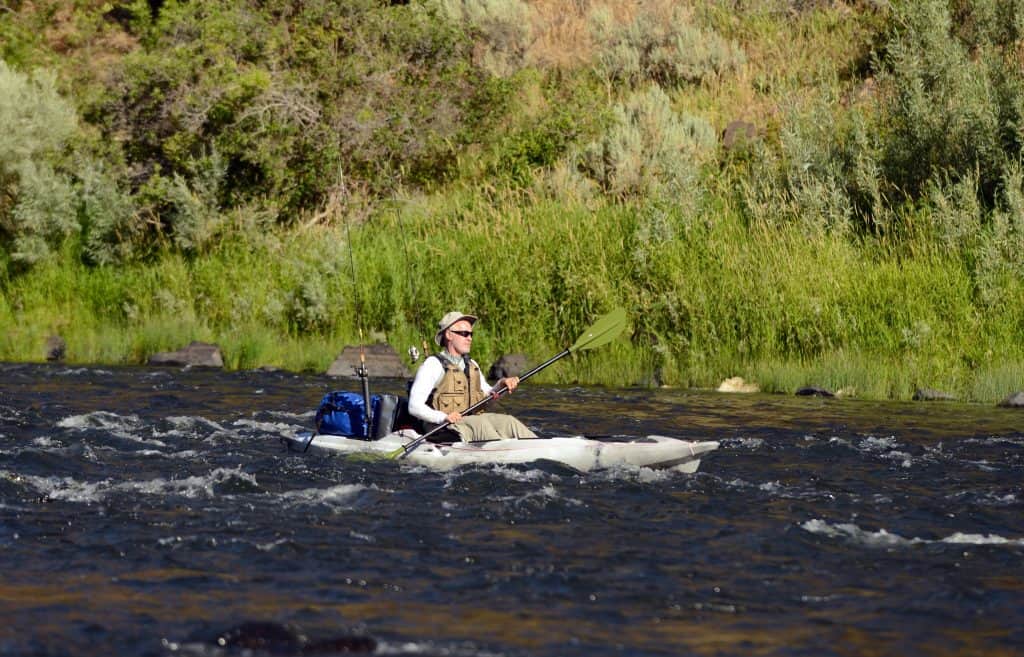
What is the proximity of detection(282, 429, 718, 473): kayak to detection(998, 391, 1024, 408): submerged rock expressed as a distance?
483 cm

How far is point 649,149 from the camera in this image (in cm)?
2091

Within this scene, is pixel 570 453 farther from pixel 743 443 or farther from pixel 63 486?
pixel 63 486

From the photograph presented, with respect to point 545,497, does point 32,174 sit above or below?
above

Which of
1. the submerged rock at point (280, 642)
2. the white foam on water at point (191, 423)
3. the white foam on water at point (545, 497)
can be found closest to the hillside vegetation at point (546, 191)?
the white foam on water at point (191, 423)

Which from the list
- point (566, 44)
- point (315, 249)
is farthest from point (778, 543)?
point (566, 44)

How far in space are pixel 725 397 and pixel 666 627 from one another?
846 cm

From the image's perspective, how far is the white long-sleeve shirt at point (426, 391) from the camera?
1013 cm

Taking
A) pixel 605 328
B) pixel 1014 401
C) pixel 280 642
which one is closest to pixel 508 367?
pixel 605 328

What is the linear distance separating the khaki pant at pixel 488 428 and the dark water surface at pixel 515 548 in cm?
80

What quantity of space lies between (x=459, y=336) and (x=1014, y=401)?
5867mm

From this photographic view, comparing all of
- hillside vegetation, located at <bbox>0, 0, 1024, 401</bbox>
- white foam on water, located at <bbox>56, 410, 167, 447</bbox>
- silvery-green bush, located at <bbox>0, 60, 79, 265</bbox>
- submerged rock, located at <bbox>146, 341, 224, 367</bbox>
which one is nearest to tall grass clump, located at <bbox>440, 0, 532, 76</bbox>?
hillside vegetation, located at <bbox>0, 0, 1024, 401</bbox>

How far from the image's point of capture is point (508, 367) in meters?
15.7

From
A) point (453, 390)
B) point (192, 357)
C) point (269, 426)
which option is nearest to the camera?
point (453, 390)

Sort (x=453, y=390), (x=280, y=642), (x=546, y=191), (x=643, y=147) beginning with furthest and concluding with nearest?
(x=643, y=147), (x=546, y=191), (x=453, y=390), (x=280, y=642)
